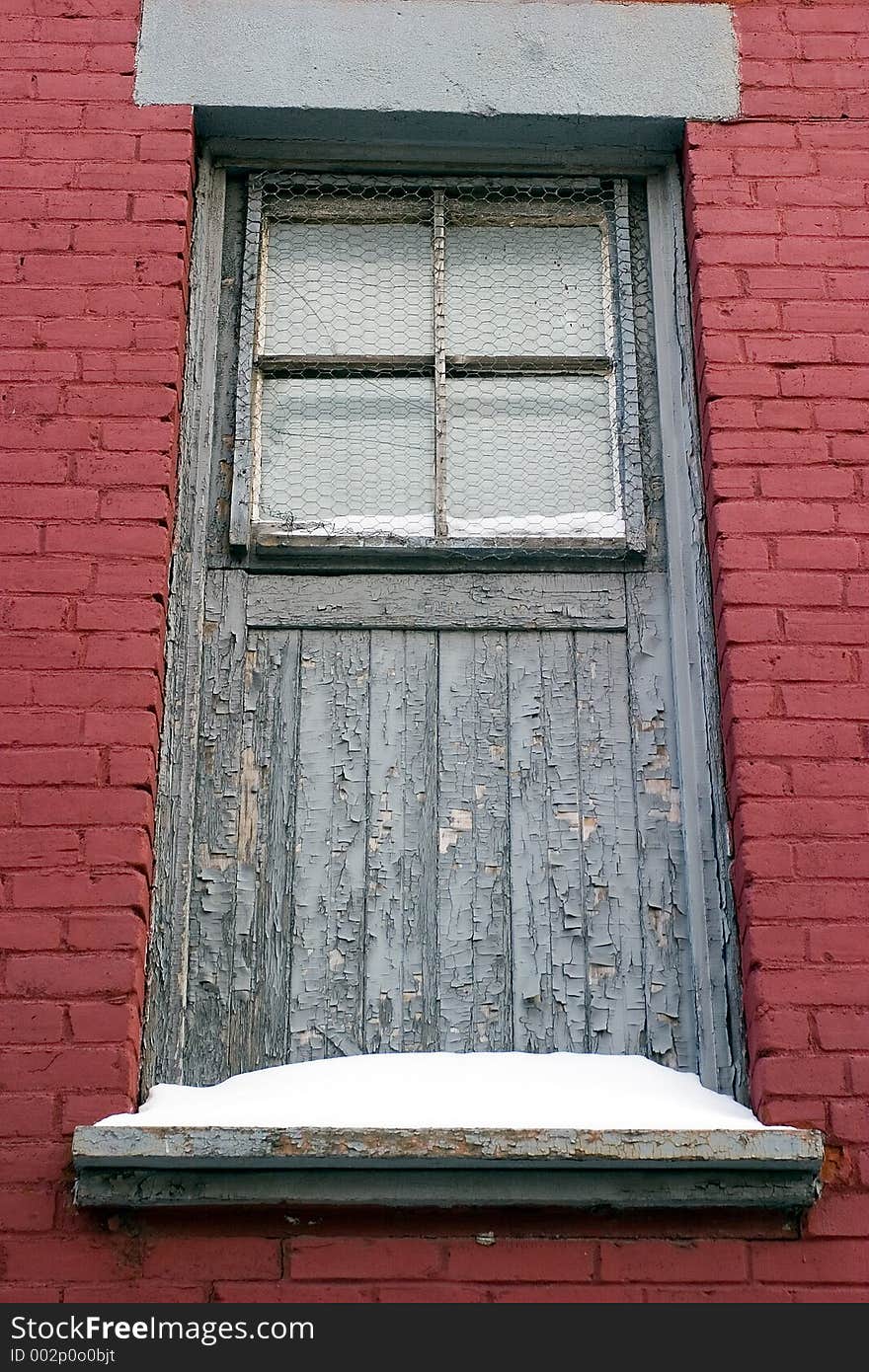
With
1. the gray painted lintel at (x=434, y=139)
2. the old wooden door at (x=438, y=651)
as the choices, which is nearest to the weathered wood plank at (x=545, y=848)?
the old wooden door at (x=438, y=651)

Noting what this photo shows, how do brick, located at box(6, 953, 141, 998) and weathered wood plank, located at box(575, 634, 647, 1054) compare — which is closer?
brick, located at box(6, 953, 141, 998)

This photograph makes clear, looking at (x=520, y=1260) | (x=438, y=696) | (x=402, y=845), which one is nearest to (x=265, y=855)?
(x=402, y=845)

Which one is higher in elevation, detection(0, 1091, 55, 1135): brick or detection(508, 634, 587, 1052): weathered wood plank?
detection(508, 634, 587, 1052): weathered wood plank

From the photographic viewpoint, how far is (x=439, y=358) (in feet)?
12.5

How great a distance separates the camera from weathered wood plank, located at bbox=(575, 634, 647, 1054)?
319 cm

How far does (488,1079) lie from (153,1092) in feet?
2.06

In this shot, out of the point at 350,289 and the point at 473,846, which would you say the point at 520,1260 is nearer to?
the point at 473,846

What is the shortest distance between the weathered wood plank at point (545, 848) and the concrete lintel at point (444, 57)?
135 centimetres

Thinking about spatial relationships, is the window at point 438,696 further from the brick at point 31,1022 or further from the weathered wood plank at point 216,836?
the brick at point 31,1022

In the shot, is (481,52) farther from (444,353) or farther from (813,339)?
(813,339)

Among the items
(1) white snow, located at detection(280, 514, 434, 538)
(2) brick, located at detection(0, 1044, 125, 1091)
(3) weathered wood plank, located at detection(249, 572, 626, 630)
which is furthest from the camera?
(1) white snow, located at detection(280, 514, 434, 538)

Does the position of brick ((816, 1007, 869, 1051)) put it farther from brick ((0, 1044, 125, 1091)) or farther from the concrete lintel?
the concrete lintel

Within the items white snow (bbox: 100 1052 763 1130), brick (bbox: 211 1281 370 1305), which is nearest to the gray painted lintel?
white snow (bbox: 100 1052 763 1130)

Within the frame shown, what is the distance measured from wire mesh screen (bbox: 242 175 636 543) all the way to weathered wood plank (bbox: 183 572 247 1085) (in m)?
0.27
